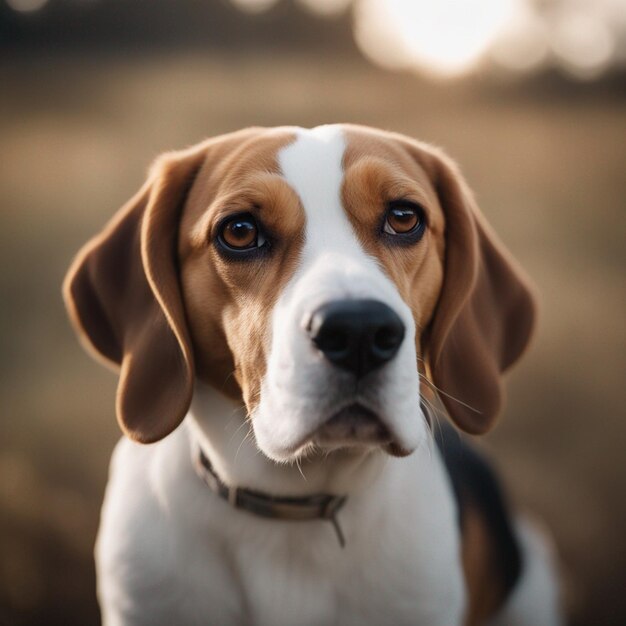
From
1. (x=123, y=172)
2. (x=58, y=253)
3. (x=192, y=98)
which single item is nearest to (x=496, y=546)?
(x=58, y=253)

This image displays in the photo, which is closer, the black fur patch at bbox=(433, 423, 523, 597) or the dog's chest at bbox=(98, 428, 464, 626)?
the dog's chest at bbox=(98, 428, 464, 626)

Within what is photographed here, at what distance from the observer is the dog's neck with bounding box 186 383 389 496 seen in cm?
261

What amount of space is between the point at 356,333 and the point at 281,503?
88 cm

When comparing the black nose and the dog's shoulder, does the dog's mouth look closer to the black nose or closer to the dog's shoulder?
the black nose

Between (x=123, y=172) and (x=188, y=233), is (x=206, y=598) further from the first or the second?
(x=123, y=172)

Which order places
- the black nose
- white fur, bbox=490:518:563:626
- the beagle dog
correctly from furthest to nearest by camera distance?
white fur, bbox=490:518:563:626
the beagle dog
the black nose

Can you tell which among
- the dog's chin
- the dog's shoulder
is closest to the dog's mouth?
the dog's chin

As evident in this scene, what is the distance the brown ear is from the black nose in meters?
0.72

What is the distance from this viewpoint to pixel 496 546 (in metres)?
3.58

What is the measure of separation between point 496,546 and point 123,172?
24.9 ft

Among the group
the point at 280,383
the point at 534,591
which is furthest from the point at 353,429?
the point at 534,591

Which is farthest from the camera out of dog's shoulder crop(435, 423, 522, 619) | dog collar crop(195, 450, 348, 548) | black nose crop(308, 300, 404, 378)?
dog's shoulder crop(435, 423, 522, 619)

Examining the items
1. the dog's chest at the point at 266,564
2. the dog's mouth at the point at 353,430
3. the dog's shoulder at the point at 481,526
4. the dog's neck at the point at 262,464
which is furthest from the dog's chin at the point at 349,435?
the dog's shoulder at the point at 481,526

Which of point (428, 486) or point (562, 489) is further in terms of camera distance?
point (562, 489)
